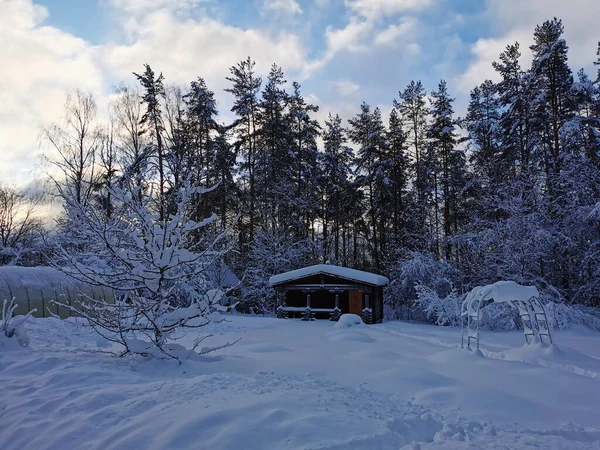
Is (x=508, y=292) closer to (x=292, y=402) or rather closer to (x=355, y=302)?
(x=292, y=402)

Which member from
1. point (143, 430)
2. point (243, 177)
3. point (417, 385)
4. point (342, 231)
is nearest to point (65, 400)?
point (143, 430)

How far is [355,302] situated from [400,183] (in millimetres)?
12097

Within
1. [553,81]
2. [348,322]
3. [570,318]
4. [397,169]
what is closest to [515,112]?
[553,81]

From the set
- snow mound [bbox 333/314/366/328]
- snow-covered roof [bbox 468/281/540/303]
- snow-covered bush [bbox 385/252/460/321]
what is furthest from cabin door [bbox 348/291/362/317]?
snow-covered roof [bbox 468/281/540/303]

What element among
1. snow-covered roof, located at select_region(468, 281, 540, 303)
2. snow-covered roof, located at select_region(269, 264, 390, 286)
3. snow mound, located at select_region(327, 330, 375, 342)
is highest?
snow-covered roof, located at select_region(269, 264, 390, 286)

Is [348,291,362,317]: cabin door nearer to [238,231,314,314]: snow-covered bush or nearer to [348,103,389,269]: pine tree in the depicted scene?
[238,231,314,314]: snow-covered bush

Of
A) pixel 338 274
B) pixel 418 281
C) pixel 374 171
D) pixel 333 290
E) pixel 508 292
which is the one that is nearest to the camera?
pixel 508 292

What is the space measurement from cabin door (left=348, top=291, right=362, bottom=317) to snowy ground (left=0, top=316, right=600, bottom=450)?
11356 millimetres

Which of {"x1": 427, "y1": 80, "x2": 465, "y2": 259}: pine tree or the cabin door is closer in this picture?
the cabin door

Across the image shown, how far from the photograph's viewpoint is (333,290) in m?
20.5

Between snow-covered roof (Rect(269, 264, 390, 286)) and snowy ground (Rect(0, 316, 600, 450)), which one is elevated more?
snow-covered roof (Rect(269, 264, 390, 286))

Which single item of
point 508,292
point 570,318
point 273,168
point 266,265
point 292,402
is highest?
point 273,168

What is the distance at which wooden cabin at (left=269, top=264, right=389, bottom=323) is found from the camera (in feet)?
65.7

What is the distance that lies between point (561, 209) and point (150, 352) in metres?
19.6
